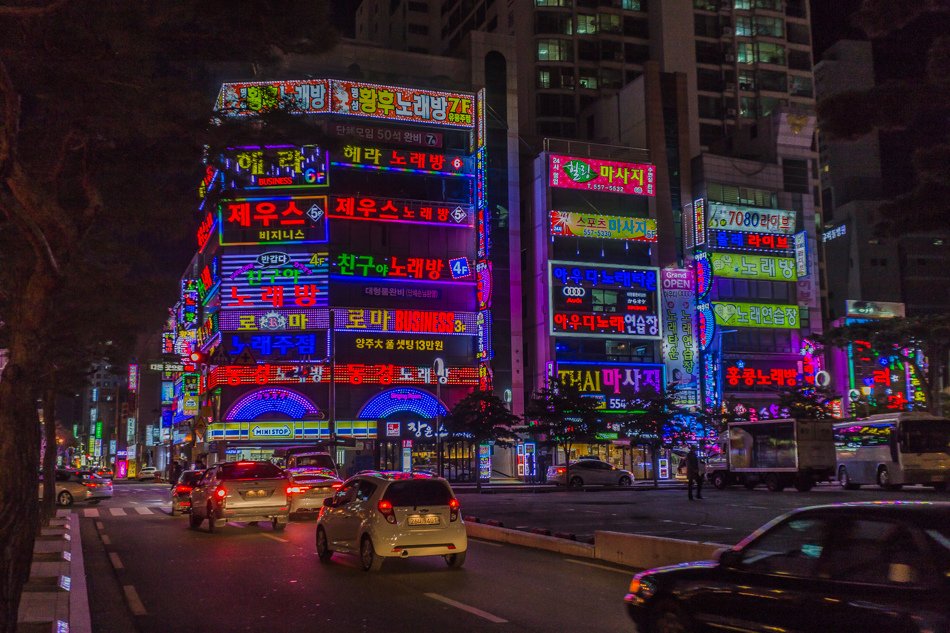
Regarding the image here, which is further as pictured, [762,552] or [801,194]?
[801,194]

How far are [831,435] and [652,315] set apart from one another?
965 inches

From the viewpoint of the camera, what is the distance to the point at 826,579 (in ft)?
20.7

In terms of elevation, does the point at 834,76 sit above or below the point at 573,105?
above

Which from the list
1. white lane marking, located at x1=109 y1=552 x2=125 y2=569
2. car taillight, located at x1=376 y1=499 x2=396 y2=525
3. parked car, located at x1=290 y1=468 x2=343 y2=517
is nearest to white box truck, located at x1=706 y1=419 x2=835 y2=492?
parked car, located at x1=290 y1=468 x2=343 y2=517

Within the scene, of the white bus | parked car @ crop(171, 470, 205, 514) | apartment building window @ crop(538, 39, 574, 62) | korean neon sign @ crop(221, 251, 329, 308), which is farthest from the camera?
apartment building window @ crop(538, 39, 574, 62)

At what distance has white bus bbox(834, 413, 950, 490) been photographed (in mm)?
36875

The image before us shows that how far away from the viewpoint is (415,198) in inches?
2435

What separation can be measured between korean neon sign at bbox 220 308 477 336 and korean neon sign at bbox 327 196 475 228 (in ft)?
19.9

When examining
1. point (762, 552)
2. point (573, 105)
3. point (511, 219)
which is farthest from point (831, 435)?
point (573, 105)

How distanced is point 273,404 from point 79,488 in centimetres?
1902

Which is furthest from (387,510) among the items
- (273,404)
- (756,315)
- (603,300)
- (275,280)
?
(756,315)

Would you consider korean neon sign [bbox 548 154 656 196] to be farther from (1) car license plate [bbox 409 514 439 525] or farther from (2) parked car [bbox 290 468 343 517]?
(1) car license plate [bbox 409 514 439 525]

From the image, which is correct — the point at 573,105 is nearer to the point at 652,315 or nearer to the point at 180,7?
the point at 652,315

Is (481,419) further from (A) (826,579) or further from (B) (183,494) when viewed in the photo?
(A) (826,579)
